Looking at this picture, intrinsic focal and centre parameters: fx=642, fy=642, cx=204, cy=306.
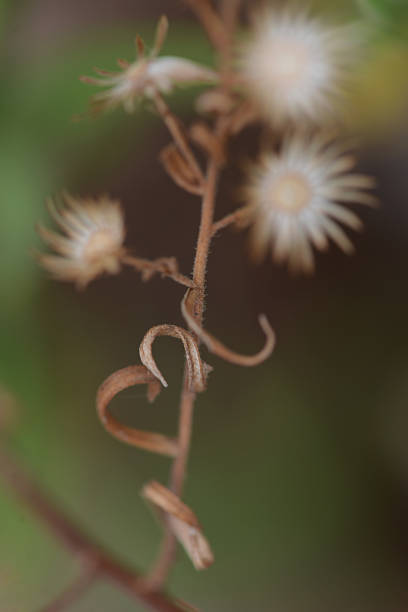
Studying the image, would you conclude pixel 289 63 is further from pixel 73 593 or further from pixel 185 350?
pixel 73 593

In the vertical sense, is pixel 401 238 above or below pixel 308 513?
above

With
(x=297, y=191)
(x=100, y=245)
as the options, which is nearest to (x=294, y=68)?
(x=297, y=191)

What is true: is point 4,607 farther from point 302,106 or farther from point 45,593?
point 302,106

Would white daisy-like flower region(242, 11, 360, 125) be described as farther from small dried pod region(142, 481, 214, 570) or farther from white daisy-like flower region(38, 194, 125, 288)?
small dried pod region(142, 481, 214, 570)

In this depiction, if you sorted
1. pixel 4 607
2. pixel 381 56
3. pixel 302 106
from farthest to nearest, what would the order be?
pixel 381 56, pixel 4 607, pixel 302 106

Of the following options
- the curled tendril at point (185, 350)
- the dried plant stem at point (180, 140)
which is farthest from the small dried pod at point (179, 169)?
the curled tendril at point (185, 350)

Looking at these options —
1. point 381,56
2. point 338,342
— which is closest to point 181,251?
point 338,342

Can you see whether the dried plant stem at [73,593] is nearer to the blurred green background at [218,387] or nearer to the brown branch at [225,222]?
the blurred green background at [218,387]
